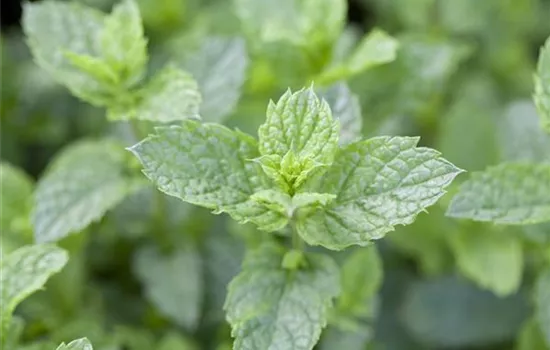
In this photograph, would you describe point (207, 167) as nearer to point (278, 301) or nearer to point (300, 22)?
point (278, 301)

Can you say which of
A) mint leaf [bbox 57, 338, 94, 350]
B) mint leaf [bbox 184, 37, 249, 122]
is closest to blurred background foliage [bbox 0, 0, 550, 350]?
mint leaf [bbox 184, 37, 249, 122]

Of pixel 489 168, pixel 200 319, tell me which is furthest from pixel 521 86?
pixel 200 319

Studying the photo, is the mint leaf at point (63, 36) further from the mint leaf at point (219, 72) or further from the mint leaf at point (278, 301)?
the mint leaf at point (278, 301)

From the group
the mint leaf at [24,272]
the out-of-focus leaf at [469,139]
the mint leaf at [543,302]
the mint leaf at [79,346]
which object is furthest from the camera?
the out-of-focus leaf at [469,139]

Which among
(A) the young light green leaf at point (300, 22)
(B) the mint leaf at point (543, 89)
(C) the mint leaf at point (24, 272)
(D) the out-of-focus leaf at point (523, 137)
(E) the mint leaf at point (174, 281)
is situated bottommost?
(C) the mint leaf at point (24, 272)

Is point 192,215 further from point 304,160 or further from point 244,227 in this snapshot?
point 304,160

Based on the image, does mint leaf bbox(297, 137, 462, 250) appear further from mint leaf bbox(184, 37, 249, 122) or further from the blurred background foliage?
mint leaf bbox(184, 37, 249, 122)

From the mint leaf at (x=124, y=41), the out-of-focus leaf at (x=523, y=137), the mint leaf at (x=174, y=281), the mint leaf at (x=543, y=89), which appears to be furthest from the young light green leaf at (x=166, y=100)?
the out-of-focus leaf at (x=523, y=137)
